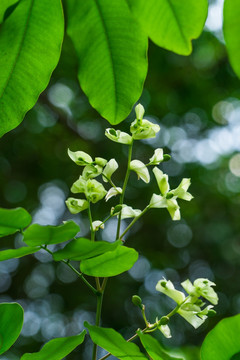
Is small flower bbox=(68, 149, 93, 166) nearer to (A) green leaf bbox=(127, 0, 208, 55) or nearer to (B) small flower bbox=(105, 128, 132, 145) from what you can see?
(B) small flower bbox=(105, 128, 132, 145)

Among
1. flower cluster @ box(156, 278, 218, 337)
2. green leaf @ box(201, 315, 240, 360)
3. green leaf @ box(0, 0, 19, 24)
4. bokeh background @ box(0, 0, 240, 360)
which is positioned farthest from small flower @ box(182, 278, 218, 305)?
bokeh background @ box(0, 0, 240, 360)

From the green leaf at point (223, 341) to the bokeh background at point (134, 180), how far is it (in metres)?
2.66

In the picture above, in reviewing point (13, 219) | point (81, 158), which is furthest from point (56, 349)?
point (81, 158)

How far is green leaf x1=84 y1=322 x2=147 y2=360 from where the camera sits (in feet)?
1.63

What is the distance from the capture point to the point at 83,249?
495mm

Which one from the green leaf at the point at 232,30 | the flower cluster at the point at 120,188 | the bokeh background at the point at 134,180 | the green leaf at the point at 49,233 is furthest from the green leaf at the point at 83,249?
the bokeh background at the point at 134,180

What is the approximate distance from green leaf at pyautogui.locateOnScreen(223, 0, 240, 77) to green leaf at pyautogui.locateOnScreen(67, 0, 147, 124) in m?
0.13

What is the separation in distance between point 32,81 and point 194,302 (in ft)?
1.22

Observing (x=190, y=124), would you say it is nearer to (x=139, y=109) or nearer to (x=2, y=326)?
(x=139, y=109)

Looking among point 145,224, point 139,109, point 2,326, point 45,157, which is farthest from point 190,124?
point 2,326

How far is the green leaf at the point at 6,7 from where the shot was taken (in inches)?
23.3

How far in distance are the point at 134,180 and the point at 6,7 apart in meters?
2.88

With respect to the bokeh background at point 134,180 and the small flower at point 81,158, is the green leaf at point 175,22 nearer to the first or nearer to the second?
→ the small flower at point 81,158

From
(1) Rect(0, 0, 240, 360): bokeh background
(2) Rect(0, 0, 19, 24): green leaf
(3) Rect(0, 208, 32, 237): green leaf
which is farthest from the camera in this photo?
(1) Rect(0, 0, 240, 360): bokeh background
